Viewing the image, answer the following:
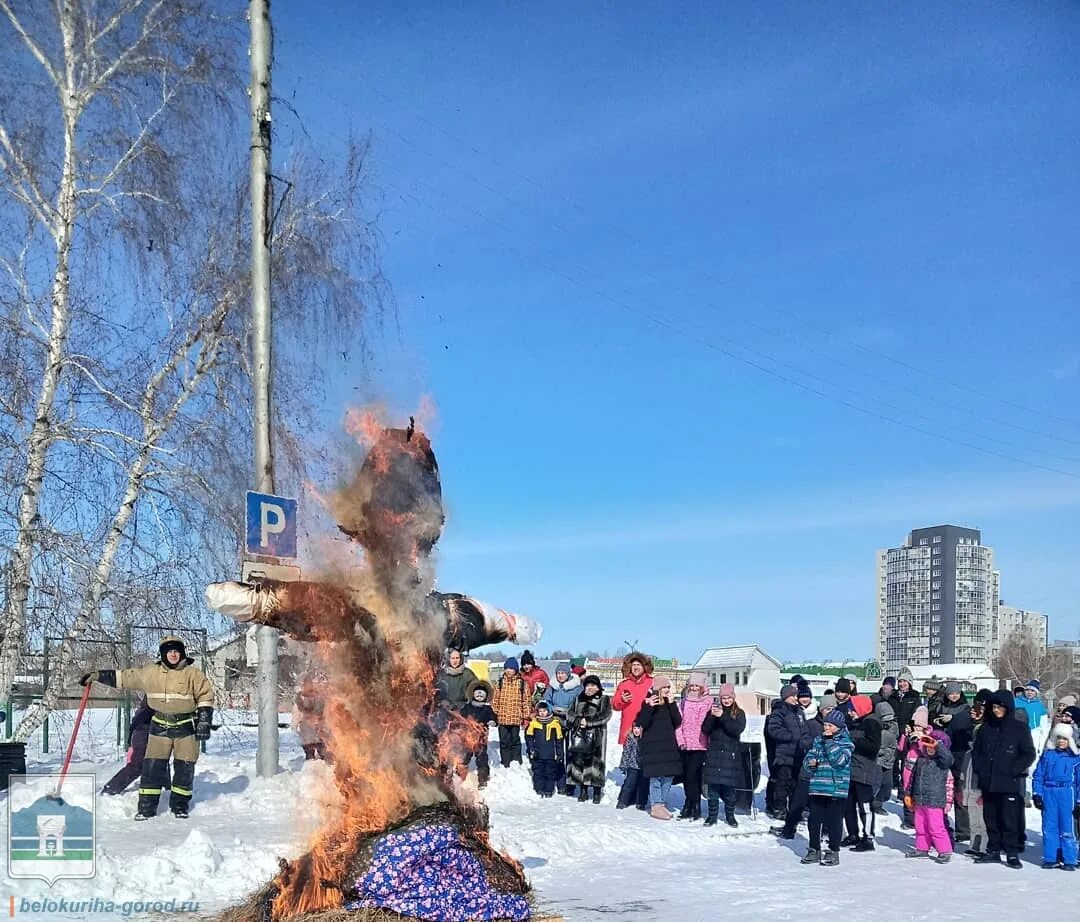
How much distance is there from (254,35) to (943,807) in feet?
40.7

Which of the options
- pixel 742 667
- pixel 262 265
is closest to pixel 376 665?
pixel 262 265

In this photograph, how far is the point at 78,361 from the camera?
1416cm

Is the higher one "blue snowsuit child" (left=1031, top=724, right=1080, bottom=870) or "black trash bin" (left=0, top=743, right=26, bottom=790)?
"black trash bin" (left=0, top=743, right=26, bottom=790)

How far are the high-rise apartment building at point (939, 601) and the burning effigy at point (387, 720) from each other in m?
155

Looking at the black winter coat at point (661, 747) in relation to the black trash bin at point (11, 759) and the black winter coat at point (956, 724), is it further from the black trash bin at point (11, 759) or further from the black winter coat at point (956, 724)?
the black trash bin at point (11, 759)

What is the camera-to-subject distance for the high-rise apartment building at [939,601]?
154 meters

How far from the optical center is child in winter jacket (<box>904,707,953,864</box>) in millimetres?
12172

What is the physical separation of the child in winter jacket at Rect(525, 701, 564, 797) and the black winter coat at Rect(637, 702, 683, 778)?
1263mm

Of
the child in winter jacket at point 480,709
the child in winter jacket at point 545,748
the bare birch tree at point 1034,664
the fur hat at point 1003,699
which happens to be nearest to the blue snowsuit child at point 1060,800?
the fur hat at point 1003,699

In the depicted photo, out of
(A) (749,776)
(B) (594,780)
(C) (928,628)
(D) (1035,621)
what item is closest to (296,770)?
(B) (594,780)

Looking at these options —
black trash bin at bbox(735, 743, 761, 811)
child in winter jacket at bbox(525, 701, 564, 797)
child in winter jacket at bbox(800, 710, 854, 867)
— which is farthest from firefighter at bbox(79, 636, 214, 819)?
black trash bin at bbox(735, 743, 761, 811)

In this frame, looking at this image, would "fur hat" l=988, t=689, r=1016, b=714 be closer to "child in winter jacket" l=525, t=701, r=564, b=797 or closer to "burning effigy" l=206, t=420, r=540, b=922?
"child in winter jacket" l=525, t=701, r=564, b=797

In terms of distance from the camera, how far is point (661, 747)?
46.1ft

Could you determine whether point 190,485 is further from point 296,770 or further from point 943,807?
point 943,807
